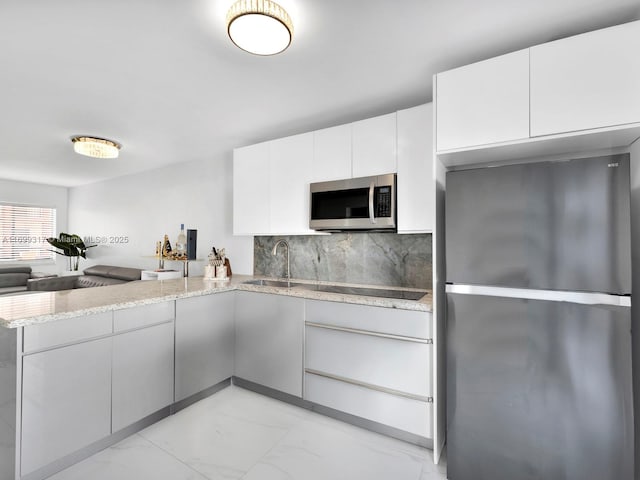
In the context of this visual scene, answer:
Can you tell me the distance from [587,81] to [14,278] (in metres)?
7.34

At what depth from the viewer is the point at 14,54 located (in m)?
1.80

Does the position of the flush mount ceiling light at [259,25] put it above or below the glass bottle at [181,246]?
above

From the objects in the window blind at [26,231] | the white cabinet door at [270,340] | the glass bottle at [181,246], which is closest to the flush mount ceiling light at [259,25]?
the white cabinet door at [270,340]

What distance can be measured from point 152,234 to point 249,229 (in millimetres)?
2358

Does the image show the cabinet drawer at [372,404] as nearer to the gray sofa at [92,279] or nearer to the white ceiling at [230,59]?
the white ceiling at [230,59]

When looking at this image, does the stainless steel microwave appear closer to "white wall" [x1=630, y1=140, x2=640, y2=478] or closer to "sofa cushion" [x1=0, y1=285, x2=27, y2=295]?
"white wall" [x1=630, y1=140, x2=640, y2=478]

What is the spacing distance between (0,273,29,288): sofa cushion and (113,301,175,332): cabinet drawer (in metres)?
4.88

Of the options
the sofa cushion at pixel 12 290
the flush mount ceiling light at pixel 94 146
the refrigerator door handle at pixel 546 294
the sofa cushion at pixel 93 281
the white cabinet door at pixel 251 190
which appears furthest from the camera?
the sofa cushion at pixel 12 290

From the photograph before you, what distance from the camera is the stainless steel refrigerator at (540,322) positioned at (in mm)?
1297

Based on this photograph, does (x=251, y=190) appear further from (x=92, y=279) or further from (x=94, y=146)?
(x=92, y=279)

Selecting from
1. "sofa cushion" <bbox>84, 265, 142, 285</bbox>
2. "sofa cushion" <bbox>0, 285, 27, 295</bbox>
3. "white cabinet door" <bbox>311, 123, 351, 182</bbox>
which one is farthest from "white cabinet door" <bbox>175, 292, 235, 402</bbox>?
"sofa cushion" <bbox>0, 285, 27, 295</bbox>

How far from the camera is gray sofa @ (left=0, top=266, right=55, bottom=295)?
193 inches

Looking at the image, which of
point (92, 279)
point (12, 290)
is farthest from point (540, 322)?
point (12, 290)

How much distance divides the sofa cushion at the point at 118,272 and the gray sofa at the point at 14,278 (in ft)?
3.60
